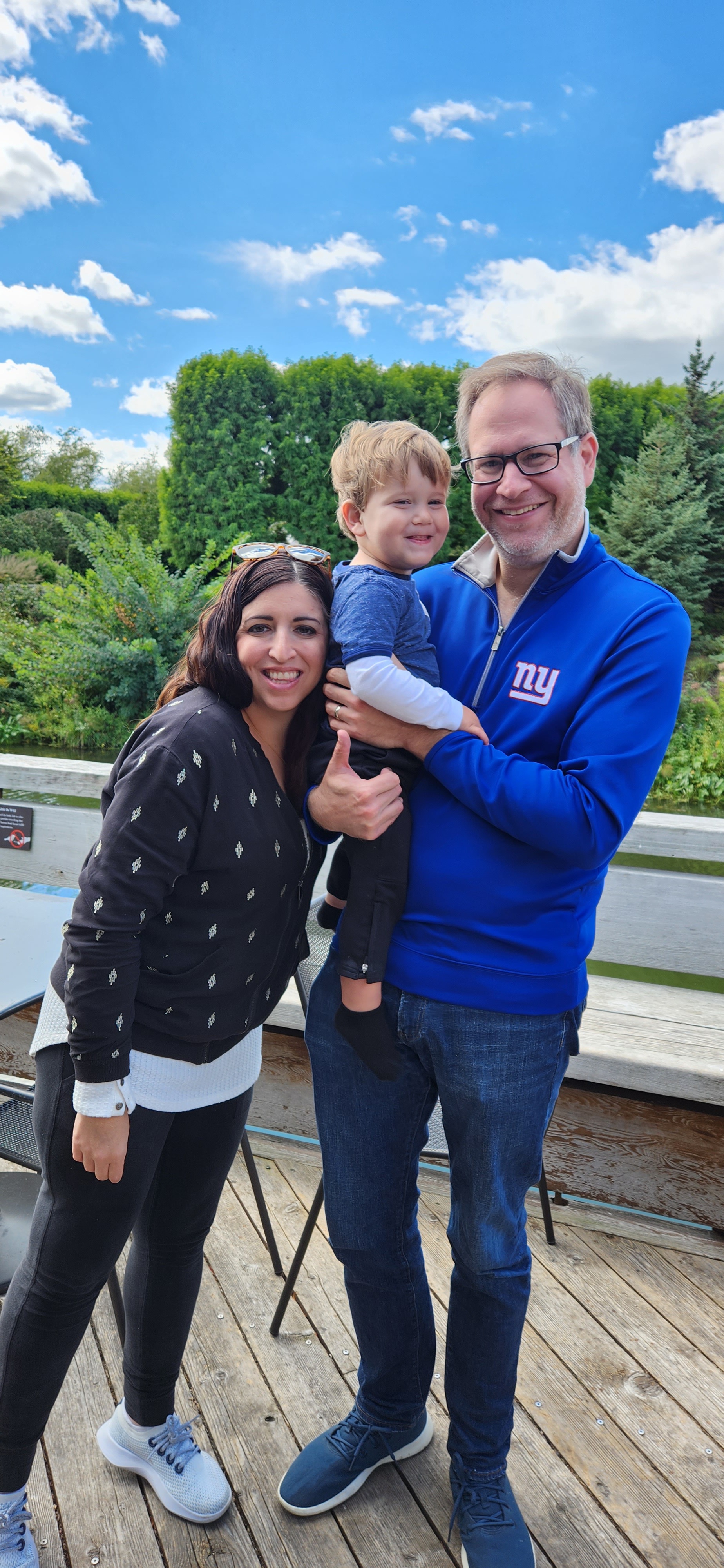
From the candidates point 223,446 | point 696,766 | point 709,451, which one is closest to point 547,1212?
point 696,766

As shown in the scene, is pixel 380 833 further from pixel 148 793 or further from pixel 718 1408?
pixel 718 1408

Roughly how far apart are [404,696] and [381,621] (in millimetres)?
122

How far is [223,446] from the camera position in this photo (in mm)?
13180

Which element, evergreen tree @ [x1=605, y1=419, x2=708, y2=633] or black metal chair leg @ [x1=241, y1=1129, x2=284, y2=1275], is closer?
black metal chair leg @ [x1=241, y1=1129, x2=284, y2=1275]

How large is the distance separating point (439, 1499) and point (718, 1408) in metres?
0.61

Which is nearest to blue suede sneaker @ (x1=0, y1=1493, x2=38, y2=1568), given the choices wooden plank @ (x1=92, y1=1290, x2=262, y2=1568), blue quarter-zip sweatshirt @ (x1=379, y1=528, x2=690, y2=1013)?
wooden plank @ (x1=92, y1=1290, x2=262, y2=1568)

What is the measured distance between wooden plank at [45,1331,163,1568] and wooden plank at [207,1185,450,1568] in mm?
306

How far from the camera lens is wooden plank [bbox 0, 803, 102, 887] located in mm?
2990

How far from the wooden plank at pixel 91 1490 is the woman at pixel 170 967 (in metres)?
0.12

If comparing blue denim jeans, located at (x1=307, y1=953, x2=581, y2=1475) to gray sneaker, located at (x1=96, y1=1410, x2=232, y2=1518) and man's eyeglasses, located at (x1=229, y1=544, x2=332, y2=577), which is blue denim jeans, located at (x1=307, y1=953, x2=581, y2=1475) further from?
man's eyeglasses, located at (x1=229, y1=544, x2=332, y2=577)

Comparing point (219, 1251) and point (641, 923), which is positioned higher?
point (641, 923)

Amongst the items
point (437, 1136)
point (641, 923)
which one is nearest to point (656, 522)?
point (641, 923)

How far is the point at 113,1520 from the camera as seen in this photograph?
1457mm

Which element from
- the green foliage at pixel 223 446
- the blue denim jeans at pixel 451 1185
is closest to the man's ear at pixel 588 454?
the blue denim jeans at pixel 451 1185
